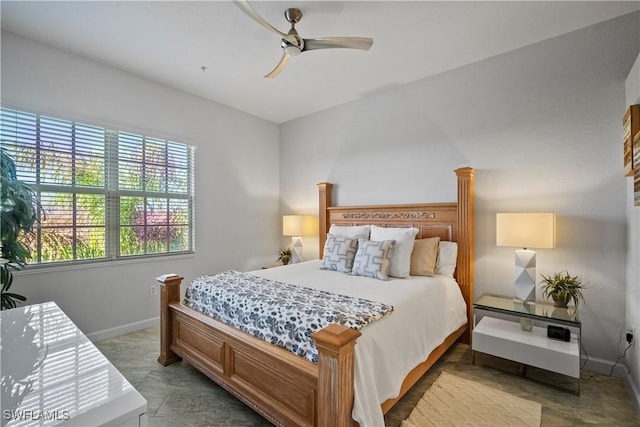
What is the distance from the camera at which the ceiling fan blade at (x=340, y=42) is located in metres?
2.15

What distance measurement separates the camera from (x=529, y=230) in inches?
94.5

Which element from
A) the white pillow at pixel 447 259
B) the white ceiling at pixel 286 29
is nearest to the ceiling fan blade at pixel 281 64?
the white ceiling at pixel 286 29

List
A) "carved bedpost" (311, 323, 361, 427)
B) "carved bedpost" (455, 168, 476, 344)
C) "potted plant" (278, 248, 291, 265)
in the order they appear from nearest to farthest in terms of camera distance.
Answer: "carved bedpost" (311, 323, 361, 427) → "carved bedpost" (455, 168, 476, 344) → "potted plant" (278, 248, 291, 265)

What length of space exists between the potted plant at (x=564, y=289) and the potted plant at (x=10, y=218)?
14.1 feet

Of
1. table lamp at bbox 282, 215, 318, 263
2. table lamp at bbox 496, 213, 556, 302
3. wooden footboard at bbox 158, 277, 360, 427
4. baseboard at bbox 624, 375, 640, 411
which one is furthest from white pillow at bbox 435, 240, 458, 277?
table lamp at bbox 282, 215, 318, 263

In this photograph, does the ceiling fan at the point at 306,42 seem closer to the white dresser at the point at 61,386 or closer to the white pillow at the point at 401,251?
the white pillow at the point at 401,251

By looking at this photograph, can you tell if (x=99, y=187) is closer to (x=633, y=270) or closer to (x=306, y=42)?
(x=306, y=42)

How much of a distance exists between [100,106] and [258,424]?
336 cm

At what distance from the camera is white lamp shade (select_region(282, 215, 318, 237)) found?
170 inches

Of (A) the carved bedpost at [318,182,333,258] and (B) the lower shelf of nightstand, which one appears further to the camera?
(A) the carved bedpost at [318,182,333,258]

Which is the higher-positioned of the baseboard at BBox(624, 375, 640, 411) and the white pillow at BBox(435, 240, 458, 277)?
the white pillow at BBox(435, 240, 458, 277)

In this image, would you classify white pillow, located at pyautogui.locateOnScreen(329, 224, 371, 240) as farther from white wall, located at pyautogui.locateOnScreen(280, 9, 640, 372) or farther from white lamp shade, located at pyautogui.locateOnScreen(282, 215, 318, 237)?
white lamp shade, located at pyautogui.locateOnScreen(282, 215, 318, 237)

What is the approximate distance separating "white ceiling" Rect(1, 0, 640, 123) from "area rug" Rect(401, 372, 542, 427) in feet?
9.54

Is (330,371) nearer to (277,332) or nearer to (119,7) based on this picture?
(277,332)
